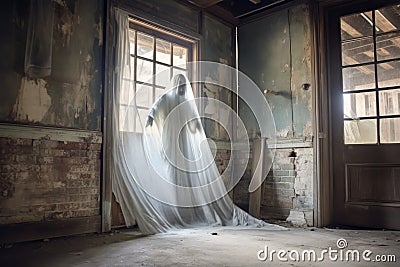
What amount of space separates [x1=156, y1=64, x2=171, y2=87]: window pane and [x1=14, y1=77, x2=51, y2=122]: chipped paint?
53.4 inches

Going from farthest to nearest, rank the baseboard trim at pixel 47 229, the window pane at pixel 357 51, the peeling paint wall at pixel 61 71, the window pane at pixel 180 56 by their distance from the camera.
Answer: the window pane at pixel 180 56 < the window pane at pixel 357 51 < the peeling paint wall at pixel 61 71 < the baseboard trim at pixel 47 229

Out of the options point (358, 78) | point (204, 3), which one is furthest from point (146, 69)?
point (358, 78)

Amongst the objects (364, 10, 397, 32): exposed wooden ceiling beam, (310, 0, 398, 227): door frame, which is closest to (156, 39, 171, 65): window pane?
(310, 0, 398, 227): door frame

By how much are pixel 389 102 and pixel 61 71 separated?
3417 mm

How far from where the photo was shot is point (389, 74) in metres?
3.87

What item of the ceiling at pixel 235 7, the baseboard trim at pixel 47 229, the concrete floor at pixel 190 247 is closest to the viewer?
the concrete floor at pixel 190 247

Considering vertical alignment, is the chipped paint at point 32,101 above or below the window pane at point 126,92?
below

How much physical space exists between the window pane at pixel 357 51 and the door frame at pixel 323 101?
193 mm

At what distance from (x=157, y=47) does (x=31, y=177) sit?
2066mm

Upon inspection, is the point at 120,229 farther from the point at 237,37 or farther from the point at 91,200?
the point at 237,37

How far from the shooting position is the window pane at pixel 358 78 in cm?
398

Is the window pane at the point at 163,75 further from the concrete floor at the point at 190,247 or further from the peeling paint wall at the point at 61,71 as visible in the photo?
the concrete floor at the point at 190,247

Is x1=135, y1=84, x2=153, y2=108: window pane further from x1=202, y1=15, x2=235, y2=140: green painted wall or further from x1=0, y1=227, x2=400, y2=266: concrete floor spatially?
x1=0, y1=227, x2=400, y2=266: concrete floor

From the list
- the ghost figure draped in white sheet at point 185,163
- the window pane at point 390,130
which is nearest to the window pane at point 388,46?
the window pane at point 390,130
